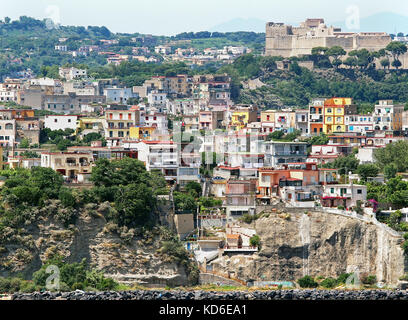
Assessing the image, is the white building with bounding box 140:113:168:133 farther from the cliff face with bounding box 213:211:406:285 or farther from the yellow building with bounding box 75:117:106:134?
the cliff face with bounding box 213:211:406:285

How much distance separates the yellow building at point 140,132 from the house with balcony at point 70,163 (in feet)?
23.8

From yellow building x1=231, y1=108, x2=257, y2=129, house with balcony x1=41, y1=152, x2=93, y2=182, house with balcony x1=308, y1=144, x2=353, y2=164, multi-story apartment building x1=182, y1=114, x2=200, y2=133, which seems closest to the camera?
house with balcony x1=41, y1=152, x2=93, y2=182

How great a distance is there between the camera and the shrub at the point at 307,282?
84.5ft

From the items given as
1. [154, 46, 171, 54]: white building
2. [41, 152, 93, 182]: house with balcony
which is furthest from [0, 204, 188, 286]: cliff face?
[154, 46, 171, 54]: white building

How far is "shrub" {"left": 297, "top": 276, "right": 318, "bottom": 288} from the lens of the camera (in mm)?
25745

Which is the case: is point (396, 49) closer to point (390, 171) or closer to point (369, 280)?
point (390, 171)

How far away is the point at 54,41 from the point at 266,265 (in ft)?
218

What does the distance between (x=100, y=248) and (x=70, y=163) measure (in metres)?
5.34

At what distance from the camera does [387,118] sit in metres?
45.3

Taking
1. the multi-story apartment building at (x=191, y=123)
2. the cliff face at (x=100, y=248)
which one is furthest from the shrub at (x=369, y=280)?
the multi-story apartment building at (x=191, y=123)

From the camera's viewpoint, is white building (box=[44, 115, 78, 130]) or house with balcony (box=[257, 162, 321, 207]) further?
white building (box=[44, 115, 78, 130])

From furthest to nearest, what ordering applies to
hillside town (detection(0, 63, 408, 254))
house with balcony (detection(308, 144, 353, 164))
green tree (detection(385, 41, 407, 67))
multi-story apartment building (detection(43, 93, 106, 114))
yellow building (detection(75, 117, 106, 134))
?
green tree (detection(385, 41, 407, 67))
multi-story apartment building (detection(43, 93, 106, 114))
yellow building (detection(75, 117, 106, 134))
house with balcony (detection(308, 144, 353, 164))
hillside town (detection(0, 63, 408, 254))

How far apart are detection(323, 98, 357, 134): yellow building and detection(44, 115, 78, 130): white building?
8.93m

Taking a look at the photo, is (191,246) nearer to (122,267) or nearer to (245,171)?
(122,267)
